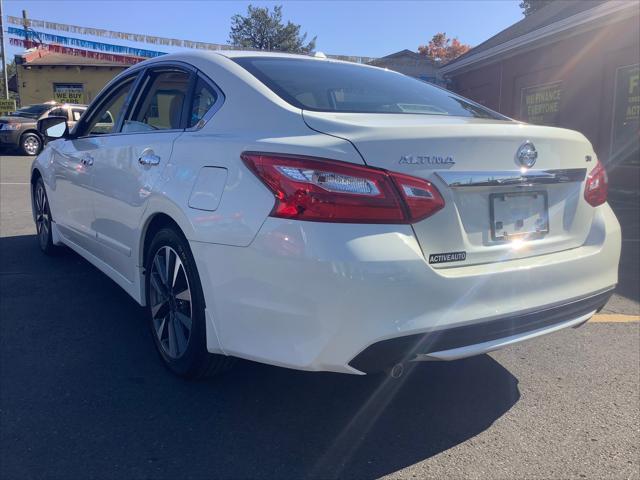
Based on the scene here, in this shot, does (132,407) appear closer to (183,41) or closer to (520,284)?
(520,284)

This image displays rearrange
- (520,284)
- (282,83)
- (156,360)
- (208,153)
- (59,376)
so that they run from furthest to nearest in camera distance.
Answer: (156,360) < (59,376) < (282,83) < (208,153) < (520,284)

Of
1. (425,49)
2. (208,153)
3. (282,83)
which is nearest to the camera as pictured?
(208,153)

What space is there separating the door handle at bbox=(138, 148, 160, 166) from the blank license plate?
1687mm

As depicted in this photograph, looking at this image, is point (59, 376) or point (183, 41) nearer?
point (59, 376)

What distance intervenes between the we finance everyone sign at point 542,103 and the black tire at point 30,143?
47.4ft

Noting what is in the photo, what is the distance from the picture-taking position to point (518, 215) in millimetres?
2527

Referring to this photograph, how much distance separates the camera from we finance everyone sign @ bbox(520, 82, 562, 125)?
Result: 550 inches

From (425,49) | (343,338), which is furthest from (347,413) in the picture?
(425,49)

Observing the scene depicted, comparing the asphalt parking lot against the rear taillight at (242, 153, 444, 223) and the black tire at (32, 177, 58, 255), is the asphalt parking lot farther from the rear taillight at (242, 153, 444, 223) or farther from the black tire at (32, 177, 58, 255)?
the black tire at (32, 177, 58, 255)

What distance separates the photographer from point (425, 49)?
186ft

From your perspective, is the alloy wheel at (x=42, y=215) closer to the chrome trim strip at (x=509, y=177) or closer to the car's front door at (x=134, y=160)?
the car's front door at (x=134, y=160)

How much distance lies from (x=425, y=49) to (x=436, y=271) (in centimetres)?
5816

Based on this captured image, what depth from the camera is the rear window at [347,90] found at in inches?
110

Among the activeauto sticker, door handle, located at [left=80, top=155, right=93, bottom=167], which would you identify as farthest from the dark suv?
the activeauto sticker
